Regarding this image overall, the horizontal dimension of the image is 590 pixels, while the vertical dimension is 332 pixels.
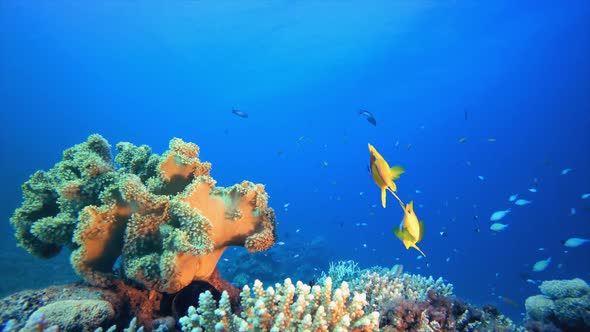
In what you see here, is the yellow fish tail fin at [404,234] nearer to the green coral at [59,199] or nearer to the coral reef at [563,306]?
the green coral at [59,199]

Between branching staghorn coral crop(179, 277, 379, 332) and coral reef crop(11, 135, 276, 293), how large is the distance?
1.57 ft

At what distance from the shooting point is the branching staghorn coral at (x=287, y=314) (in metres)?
2.29

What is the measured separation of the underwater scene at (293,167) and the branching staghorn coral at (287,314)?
2 cm

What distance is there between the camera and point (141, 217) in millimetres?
2904

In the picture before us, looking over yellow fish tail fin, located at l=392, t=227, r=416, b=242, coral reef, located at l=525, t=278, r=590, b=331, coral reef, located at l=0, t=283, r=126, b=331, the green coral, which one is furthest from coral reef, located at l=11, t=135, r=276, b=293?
coral reef, located at l=525, t=278, r=590, b=331

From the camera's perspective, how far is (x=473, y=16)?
130 ft

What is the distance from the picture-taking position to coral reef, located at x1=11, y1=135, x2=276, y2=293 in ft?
9.27

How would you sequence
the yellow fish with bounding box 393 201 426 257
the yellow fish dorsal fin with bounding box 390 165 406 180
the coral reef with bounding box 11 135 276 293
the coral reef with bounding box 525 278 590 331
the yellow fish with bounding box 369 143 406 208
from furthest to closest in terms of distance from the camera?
the coral reef with bounding box 525 278 590 331 < the coral reef with bounding box 11 135 276 293 < the yellow fish with bounding box 393 201 426 257 < the yellow fish dorsal fin with bounding box 390 165 406 180 < the yellow fish with bounding box 369 143 406 208

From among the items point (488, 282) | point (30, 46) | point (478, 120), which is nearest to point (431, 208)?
point (478, 120)

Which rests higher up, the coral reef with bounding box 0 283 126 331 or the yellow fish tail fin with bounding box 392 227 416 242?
the yellow fish tail fin with bounding box 392 227 416 242

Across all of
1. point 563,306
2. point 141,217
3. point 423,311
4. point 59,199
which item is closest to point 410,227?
point 423,311

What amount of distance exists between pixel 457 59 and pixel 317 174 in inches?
3093

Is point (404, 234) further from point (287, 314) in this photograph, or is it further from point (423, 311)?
point (287, 314)

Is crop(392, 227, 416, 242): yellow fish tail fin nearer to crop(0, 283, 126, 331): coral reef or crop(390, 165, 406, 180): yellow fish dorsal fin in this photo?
crop(390, 165, 406, 180): yellow fish dorsal fin
